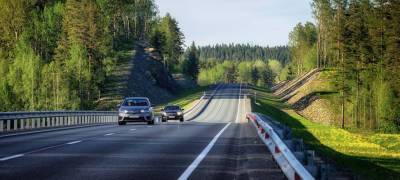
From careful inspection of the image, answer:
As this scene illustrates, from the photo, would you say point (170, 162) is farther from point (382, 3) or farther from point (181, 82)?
point (181, 82)

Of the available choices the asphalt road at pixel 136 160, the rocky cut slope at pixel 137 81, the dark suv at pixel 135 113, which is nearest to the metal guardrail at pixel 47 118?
the dark suv at pixel 135 113

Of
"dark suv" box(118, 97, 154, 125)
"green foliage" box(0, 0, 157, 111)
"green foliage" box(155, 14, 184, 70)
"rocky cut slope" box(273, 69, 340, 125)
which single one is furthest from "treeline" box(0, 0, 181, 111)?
"dark suv" box(118, 97, 154, 125)

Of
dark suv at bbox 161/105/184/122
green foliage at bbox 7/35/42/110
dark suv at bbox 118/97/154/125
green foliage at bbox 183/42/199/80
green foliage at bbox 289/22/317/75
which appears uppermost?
green foliage at bbox 289/22/317/75

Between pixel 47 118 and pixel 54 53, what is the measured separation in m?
75.4

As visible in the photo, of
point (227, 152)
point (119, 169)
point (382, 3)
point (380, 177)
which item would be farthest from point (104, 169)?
point (382, 3)

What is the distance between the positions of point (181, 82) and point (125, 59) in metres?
29.0

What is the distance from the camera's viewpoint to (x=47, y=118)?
108ft

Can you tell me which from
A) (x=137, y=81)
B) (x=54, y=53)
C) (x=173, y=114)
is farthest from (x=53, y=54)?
(x=173, y=114)

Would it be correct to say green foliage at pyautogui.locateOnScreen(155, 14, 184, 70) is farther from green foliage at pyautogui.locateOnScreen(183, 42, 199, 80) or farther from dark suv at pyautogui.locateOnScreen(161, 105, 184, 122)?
dark suv at pyautogui.locateOnScreen(161, 105, 184, 122)

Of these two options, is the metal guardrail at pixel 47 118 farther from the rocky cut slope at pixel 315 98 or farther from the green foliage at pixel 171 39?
the green foliage at pixel 171 39

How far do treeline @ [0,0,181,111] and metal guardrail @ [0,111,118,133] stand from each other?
3469 cm

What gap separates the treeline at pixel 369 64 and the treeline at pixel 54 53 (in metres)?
35.6

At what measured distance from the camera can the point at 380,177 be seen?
1898 cm

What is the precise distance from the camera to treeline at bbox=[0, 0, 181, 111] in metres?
86.4
